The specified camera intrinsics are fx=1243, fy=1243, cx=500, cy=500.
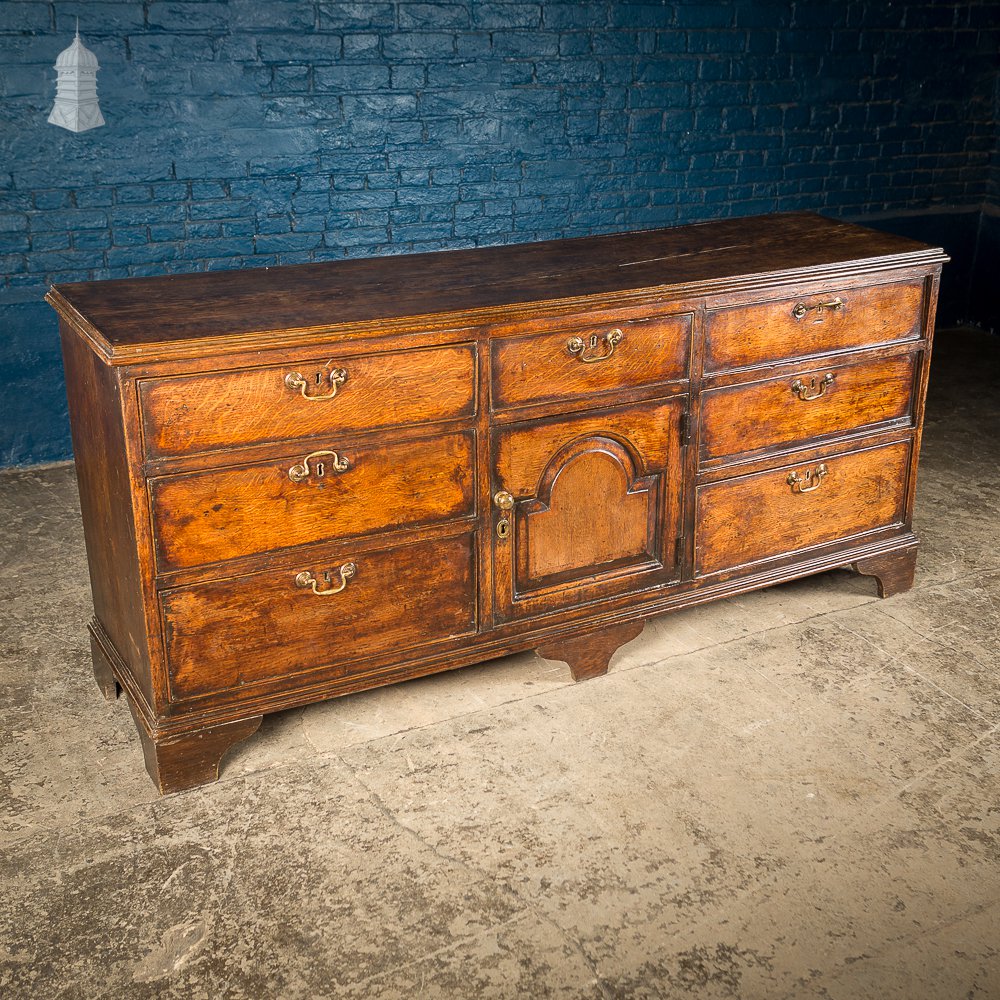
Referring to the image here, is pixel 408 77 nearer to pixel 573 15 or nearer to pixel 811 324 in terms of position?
pixel 573 15

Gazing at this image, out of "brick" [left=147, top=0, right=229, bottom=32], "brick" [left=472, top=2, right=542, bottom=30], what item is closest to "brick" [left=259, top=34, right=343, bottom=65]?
"brick" [left=147, top=0, right=229, bottom=32]

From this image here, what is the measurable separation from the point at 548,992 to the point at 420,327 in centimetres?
141

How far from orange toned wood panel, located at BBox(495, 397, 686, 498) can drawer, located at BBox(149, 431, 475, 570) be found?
0.36 ft

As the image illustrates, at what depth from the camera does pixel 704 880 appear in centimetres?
255

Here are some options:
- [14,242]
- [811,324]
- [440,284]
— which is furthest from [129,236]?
[811,324]

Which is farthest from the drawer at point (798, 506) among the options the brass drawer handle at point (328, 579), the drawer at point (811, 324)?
the brass drawer handle at point (328, 579)

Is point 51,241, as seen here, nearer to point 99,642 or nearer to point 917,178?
point 99,642

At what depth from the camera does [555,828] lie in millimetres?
2725

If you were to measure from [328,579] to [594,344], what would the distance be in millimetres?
854

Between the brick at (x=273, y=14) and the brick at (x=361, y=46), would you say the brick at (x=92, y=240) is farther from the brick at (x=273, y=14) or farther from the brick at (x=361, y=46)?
the brick at (x=361, y=46)

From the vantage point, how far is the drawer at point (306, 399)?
260 cm

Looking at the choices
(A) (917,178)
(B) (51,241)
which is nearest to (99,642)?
(B) (51,241)

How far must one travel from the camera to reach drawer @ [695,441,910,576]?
3.38 meters

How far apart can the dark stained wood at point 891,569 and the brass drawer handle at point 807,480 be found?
13.4 inches
